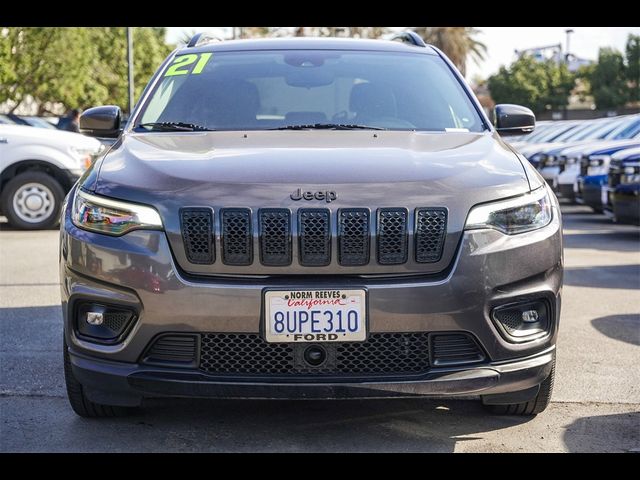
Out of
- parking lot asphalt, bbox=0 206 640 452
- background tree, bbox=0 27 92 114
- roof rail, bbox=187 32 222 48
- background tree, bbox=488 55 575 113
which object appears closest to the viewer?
parking lot asphalt, bbox=0 206 640 452

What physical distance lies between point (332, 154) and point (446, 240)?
68 centimetres

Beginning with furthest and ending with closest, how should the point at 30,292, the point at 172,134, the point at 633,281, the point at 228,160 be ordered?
the point at 633,281 < the point at 30,292 < the point at 172,134 < the point at 228,160

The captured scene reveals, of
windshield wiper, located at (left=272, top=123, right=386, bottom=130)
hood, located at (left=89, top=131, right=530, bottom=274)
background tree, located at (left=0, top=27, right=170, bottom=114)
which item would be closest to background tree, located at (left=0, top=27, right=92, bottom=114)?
background tree, located at (left=0, top=27, right=170, bottom=114)

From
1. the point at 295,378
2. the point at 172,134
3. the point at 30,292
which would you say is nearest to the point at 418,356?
the point at 295,378

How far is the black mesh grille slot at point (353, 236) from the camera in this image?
3.73m

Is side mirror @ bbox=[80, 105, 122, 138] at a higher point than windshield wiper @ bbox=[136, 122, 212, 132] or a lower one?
lower

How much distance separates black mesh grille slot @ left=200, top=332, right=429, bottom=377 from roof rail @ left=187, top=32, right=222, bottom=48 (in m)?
2.54

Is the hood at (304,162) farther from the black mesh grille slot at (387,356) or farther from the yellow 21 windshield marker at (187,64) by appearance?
the yellow 21 windshield marker at (187,64)

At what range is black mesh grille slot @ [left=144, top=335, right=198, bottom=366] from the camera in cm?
378

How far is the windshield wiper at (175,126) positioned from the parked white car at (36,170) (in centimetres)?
819

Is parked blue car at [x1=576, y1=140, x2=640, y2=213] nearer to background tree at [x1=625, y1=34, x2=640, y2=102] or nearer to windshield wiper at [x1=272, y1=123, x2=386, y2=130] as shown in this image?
windshield wiper at [x1=272, y1=123, x2=386, y2=130]

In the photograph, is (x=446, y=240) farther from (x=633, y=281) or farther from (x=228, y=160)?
(x=633, y=281)

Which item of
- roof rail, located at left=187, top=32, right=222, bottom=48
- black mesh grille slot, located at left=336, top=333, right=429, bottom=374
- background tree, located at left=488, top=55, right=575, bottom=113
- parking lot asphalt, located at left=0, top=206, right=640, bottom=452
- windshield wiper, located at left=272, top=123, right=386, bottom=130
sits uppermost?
roof rail, located at left=187, top=32, right=222, bottom=48

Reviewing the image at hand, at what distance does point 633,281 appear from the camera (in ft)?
28.6
